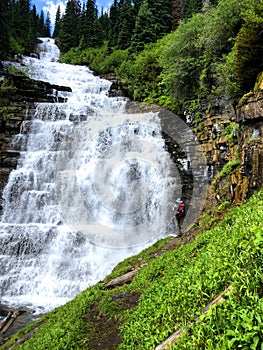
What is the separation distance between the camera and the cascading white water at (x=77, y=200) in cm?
1302

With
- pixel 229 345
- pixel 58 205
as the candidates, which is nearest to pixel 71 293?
Answer: pixel 58 205

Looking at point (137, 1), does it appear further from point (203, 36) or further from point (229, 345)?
point (229, 345)

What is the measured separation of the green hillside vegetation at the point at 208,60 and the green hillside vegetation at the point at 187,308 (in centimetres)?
591

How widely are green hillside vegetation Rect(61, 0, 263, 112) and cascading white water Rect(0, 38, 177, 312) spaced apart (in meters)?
2.70

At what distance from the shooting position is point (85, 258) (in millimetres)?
13461

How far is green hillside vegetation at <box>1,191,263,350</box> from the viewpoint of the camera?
263 cm

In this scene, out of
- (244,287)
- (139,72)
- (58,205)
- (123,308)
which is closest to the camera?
(244,287)

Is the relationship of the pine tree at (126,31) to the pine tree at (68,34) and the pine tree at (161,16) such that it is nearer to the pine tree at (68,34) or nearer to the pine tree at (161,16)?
the pine tree at (161,16)

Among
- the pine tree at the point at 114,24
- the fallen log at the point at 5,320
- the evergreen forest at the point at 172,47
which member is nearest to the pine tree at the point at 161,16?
the evergreen forest at the point at 172,47

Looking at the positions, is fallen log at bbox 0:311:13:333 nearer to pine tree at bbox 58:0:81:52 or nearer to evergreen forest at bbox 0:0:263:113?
evergreen forest at bbox 0:0:263:113

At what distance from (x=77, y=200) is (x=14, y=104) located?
10.7m

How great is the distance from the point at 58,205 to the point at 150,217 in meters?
5.26

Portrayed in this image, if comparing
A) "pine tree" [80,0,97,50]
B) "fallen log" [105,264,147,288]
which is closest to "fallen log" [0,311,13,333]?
"fallen log" [105,264,147,288]

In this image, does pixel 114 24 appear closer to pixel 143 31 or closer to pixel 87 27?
pixel 87 27
